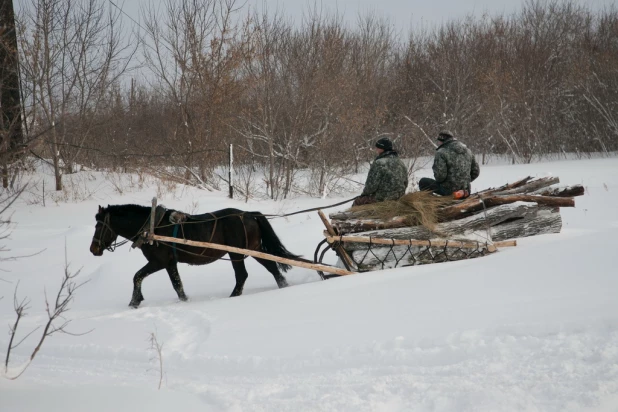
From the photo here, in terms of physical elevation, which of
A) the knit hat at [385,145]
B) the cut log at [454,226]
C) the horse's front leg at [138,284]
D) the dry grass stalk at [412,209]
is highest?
the knit hat at [385,145]

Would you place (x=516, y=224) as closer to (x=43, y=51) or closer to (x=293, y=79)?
(x=293, y=79)

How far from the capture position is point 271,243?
24.5 feet

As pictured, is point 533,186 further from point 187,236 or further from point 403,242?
point 187,236

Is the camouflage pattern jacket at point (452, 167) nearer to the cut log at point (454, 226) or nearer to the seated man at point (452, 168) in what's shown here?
the seated man at point (452, 168)

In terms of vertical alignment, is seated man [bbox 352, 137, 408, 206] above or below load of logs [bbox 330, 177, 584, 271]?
above

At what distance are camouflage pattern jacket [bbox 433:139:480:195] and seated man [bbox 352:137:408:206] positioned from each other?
1.49 feet

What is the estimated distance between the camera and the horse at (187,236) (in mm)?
7254

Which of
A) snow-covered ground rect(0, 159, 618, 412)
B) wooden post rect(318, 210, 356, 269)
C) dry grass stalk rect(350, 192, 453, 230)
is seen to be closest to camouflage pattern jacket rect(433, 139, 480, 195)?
dry grass stalk rect(350, 192, 453, 230)

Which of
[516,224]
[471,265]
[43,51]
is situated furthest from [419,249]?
[43,51]

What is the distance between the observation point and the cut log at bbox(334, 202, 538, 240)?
6734 millimetres

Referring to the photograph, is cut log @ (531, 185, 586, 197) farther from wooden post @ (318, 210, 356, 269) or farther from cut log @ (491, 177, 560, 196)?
wooden post @ (318, 210, 356, 269)

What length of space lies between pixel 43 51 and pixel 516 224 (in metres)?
14.2

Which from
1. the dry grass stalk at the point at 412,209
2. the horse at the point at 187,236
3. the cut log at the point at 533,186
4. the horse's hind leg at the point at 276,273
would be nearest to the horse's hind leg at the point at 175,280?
the horse at the point at 187,236

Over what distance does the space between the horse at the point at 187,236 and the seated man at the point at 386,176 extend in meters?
1.39
